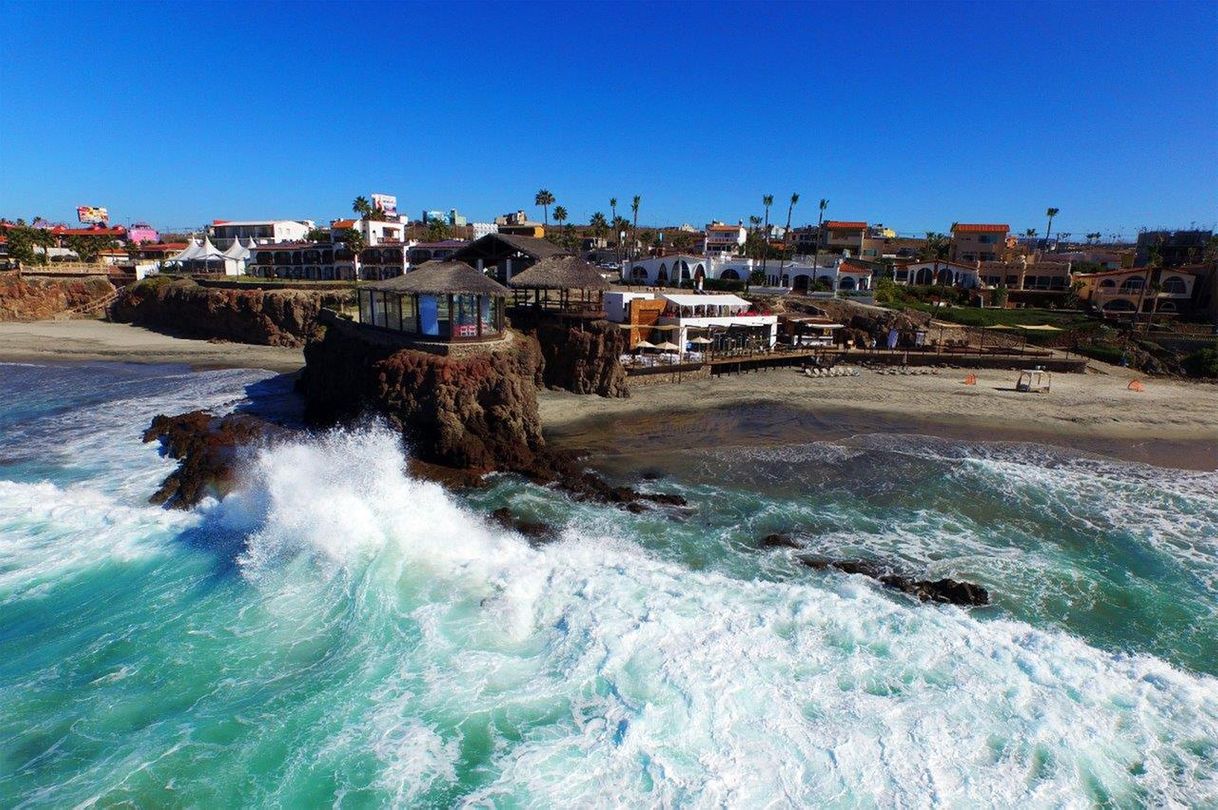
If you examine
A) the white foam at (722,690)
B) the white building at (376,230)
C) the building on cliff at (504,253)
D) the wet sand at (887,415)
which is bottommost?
the white foam at (722,690)

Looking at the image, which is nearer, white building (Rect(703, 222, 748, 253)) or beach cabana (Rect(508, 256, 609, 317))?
beach cabana (Rect(508, 256, 609, 317))

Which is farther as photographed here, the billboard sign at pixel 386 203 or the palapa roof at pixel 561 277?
the billboard sign at pixel 386 203

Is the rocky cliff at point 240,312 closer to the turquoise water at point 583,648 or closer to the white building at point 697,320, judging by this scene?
the white building at point 697,320

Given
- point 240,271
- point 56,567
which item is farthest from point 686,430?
point 240,271

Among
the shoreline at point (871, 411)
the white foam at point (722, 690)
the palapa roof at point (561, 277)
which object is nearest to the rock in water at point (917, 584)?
the white foam at point (722, 690)

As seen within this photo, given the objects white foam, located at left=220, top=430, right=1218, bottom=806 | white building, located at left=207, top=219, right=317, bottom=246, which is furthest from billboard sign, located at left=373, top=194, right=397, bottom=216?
white foam, located at left=220, top=430, right=1218, bottom=806

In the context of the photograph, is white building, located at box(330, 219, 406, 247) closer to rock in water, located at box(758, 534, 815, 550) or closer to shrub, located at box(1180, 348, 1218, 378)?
rock in water, located at box(758, 534, 815, 550)

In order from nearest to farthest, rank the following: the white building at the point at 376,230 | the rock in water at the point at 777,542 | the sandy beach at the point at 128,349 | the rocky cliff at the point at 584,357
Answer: the rock in water at the point at 777,542
the rocky cliff at the point at 584,357
the sandy beach at the point at 128,349
the white building at the point at 376,230
